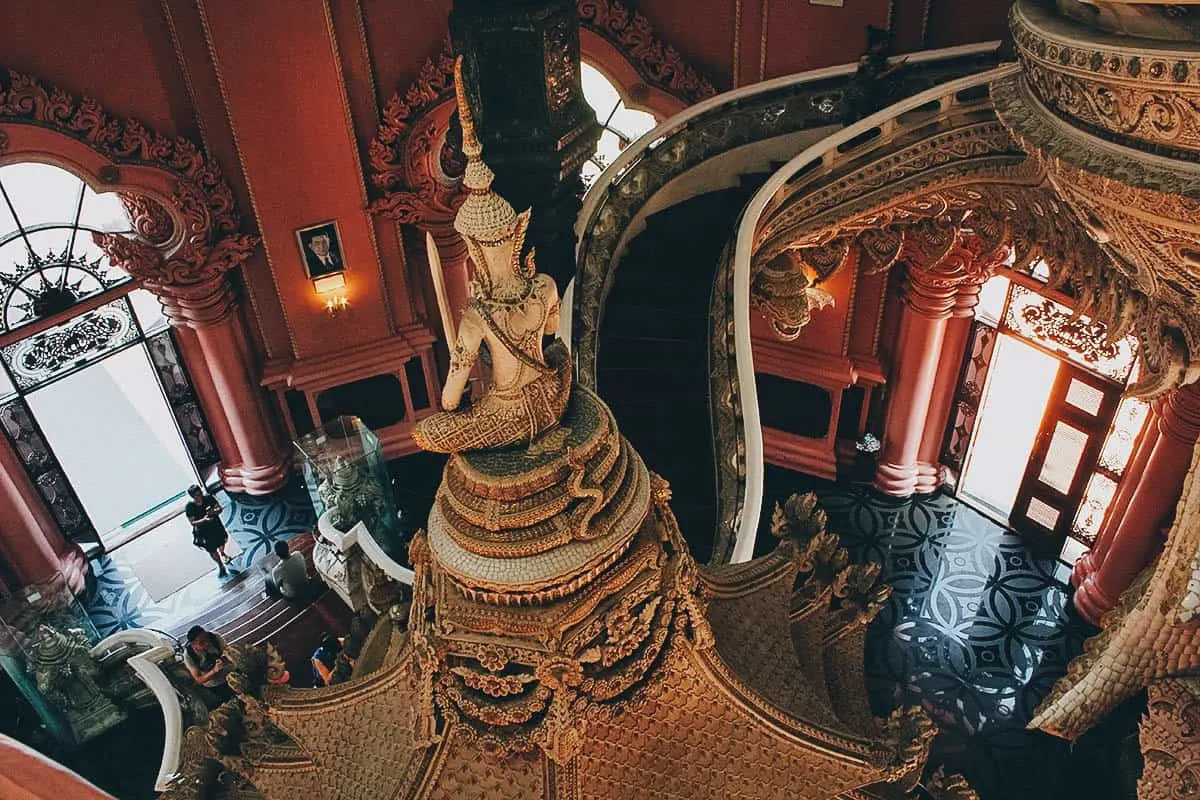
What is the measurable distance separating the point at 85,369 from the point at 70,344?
65cm

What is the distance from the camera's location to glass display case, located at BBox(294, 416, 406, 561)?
30.8 ft

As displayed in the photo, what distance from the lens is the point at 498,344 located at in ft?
8.92

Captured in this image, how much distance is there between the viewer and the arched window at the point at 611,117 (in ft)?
32.2

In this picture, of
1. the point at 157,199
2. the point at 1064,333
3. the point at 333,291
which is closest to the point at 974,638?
the point at 1064,333

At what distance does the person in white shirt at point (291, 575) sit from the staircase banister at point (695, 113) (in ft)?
14.8

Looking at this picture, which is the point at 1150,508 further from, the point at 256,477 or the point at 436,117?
the point at 256,477

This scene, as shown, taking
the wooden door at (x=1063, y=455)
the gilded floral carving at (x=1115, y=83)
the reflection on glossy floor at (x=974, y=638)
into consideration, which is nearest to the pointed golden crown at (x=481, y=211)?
the gilded floral carving at (x=1115, y=83)

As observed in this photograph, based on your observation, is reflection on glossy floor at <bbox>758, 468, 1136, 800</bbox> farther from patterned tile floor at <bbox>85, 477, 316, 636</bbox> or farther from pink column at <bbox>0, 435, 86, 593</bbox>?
pink column at <bbox>0, 435, 86, 593</bbox>

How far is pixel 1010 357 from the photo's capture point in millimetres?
9703

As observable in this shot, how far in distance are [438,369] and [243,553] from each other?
9.20 ft

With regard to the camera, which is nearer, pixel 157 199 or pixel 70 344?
pixel 157 199

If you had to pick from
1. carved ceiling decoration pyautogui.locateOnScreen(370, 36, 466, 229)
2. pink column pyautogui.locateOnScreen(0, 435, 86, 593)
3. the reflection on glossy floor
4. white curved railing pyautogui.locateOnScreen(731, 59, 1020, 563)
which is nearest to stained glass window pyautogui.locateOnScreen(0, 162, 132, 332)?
pink column pyautogui.locateOnScreen(0, 435, 86, 593)

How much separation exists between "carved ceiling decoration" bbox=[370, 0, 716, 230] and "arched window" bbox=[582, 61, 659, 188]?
1.81ft

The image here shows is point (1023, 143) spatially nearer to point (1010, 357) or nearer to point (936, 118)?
point (936, 118)
